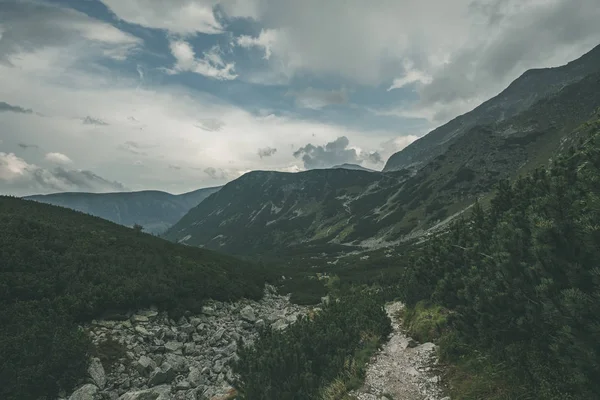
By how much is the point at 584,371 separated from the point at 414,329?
8.74 m

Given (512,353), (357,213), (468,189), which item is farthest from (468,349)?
(357,213)

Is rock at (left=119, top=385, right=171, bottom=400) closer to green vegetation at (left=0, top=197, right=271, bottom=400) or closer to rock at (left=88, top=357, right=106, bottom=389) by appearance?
rock at (left=88, top=357, right=106, bottom=389)

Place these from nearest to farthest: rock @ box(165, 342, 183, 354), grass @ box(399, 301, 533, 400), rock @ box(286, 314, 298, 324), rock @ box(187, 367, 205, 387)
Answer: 1. grass @ box(399, 301, 533, 400)
2. rock @ box(187, 367, 205, 387)
3. rock @ box(165, 342, 183, 354)
4. rock @ box(286, 314, 298, 324)

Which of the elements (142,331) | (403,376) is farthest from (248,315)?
(403,376)

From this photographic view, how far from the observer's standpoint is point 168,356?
18016 millimetres

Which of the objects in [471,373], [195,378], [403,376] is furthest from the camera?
[195,378]

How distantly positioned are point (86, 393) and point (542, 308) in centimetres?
1769

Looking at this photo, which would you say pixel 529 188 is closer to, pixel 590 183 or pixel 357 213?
pixel 590 183

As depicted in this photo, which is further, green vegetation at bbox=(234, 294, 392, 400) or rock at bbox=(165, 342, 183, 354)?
rock at bbox=(165, 342, 183, 354)

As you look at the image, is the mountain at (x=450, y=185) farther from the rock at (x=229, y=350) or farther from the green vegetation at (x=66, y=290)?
the rock at (x=229, y=350)

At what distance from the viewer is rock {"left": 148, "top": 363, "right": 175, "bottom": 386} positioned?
612 inches

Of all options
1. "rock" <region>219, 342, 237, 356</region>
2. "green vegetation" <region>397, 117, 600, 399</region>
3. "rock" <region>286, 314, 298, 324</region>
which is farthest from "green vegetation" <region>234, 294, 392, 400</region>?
"rock" <region>286, 314, 298, 324</region>

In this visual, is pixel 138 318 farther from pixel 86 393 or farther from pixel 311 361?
pixel 311 361

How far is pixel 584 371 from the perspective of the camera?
582 cm
